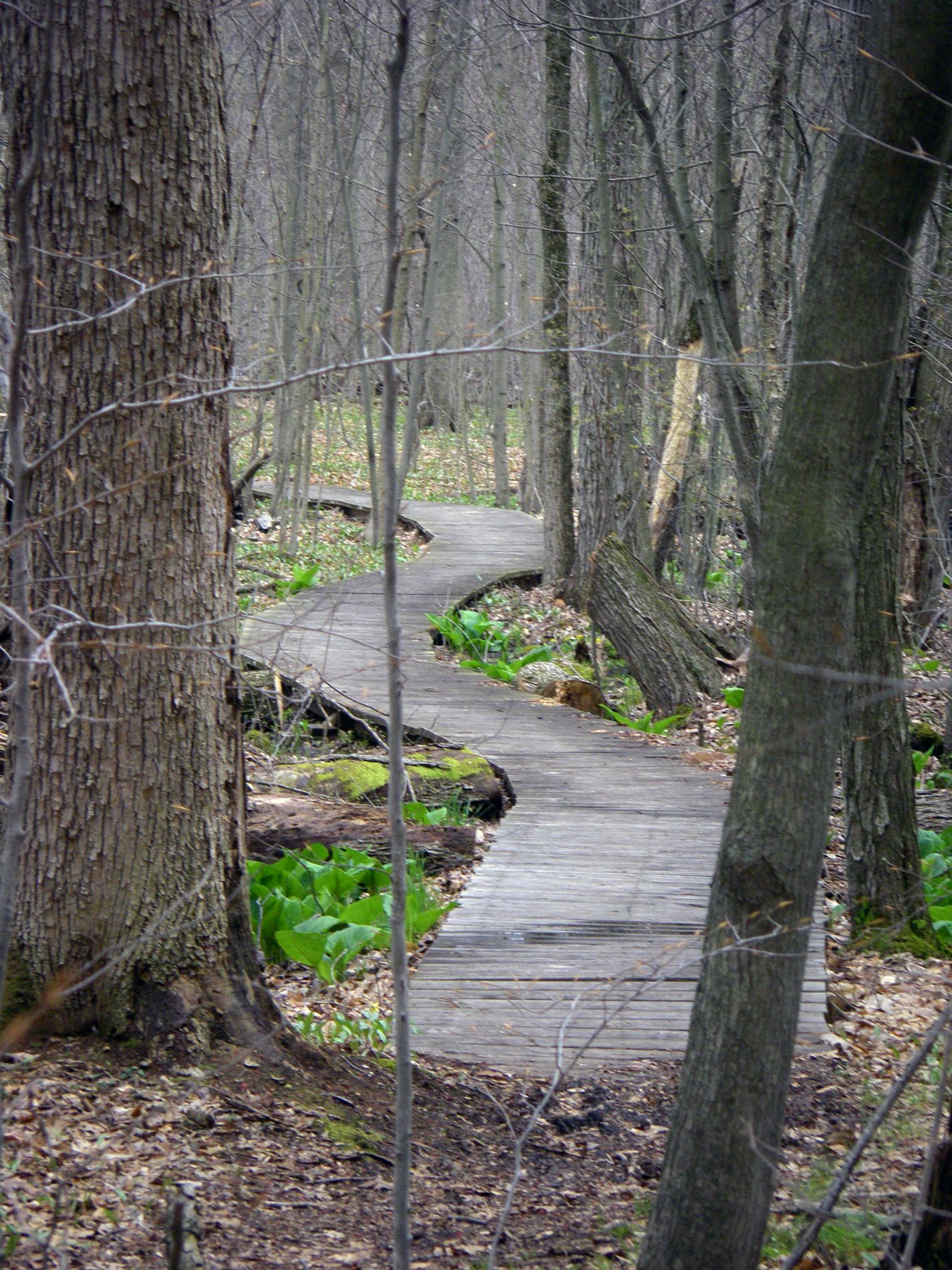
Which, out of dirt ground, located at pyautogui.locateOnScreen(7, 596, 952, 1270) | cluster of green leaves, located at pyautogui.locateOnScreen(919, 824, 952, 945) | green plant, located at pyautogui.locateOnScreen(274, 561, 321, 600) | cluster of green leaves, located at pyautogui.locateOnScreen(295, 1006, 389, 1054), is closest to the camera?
dirt ground, located at pyautogui.locateOnScreen(7, 596, 952, 1270)

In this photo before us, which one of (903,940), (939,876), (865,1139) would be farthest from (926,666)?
(865,1139)

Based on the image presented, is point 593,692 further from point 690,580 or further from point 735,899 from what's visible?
point 735,899

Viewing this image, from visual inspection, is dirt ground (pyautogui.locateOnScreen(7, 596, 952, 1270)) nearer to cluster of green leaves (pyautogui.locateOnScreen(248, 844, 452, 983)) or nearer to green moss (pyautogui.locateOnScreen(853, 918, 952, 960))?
cluster of green leaves (pyautogui.locateOnScreen(248, 844, 452, 983))

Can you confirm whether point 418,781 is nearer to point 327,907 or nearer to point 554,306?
point 327,907

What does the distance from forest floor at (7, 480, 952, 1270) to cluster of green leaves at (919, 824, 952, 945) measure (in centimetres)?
114

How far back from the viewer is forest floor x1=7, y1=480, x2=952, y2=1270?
2.61 m

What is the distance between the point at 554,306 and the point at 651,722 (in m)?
4.05

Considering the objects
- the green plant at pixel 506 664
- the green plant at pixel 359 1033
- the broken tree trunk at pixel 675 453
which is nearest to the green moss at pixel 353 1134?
the green plant at pixel 359 1033

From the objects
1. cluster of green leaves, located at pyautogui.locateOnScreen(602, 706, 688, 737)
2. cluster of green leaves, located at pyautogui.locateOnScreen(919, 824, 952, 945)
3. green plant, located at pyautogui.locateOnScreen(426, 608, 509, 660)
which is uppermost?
green plant, located at pyautogui.locateOnScreen(426, 608, 509, 660)

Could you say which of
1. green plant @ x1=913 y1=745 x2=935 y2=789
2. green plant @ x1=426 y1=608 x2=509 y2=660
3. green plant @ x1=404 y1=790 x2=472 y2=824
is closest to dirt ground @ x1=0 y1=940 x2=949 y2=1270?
green plant @ x1=404 y1=790 x2=472 y2=824

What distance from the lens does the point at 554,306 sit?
406 inches

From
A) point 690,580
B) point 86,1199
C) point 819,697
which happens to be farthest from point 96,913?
point 690,580

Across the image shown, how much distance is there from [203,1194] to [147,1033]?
1.85 ft

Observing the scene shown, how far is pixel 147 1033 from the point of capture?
3.18 m
